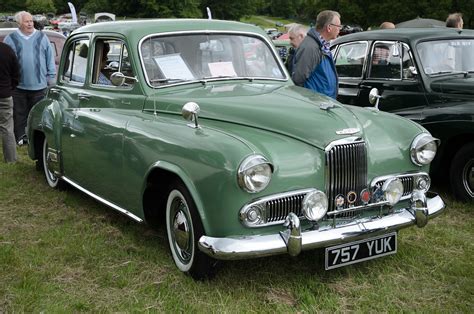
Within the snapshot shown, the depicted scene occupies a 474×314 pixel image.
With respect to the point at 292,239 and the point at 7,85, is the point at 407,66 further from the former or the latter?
the point at 7,85

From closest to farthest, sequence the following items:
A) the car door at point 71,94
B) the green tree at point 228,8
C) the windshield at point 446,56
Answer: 1. the car door at point 71,94
2. the windshield at point 446,56
3. the green tree at point 228,8

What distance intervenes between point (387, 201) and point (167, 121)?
1.61 meters

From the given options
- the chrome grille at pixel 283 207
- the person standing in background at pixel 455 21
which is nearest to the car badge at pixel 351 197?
the chrome grille at pixel 283 207

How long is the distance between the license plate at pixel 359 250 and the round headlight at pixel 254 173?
0.62 metres

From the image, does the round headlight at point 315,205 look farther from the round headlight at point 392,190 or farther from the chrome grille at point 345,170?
the round headlight at point 392,190

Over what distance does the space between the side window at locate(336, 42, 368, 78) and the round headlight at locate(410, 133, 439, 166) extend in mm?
2888

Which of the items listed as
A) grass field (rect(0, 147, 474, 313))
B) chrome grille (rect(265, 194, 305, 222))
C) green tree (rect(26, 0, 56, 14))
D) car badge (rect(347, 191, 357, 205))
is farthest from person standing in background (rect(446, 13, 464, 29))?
green tree (rect(26, 0, 56, 14))

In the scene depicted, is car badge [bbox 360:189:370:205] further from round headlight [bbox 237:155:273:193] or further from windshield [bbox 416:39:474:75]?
windshield [bbox 416:39:474:75]

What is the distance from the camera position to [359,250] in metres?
3.52

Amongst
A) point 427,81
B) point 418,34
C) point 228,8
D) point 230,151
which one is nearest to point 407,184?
point 230,151

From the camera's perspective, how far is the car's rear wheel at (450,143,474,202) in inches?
208

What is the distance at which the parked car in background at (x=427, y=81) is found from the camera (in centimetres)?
533

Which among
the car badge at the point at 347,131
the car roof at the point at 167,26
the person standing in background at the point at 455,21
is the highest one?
the car roof at the point at 167,26

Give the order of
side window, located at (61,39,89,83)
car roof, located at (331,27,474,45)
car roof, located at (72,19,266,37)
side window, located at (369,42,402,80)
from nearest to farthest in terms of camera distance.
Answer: car roof, located at (72,19,266,37), side window, located at (61,39,89,83), car roof, located at (331,27,474,45), side window, located at (369,42,402,80)
